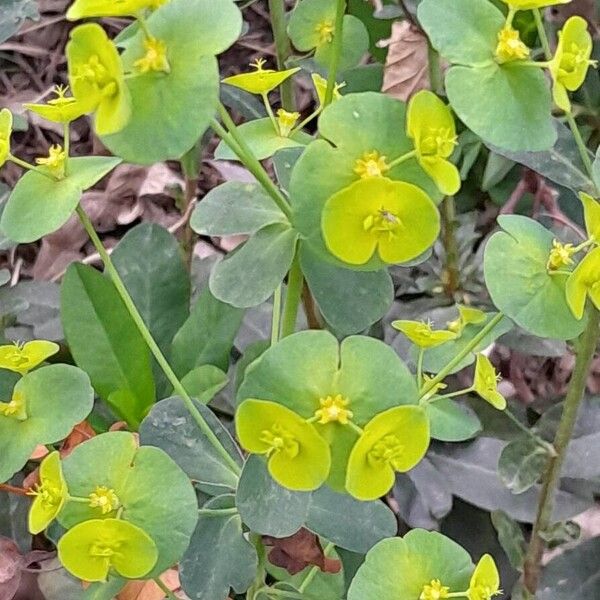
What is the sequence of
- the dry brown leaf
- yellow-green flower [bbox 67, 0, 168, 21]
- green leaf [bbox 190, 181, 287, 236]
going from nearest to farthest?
yellow-green flower [bbox 67, 0, 168, 21] → green leaf [bbox 190, 181, 287, 236] → the dry brown leaf

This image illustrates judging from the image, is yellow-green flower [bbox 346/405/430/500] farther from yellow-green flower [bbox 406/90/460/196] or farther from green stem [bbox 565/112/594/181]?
green stem [bbox 565/112/594/181]

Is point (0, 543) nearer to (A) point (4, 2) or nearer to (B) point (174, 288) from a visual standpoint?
(B) point (174, 288)

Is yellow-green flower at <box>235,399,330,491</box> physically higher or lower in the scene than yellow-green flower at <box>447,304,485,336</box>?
higher

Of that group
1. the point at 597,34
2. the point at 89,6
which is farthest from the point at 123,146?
the point at 597,34

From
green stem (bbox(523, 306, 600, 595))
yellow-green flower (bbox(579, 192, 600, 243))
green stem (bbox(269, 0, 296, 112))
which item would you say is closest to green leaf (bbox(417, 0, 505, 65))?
yellow-green flower (bbox(579, 192, 600, 243))

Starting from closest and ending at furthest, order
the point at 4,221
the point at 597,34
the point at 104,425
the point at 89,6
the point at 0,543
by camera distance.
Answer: the point at 89,6
the point at 4,221
the point at 0,543
the point at 104,425
the point at 597,34

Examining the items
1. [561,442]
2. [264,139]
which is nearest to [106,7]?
[264,139]

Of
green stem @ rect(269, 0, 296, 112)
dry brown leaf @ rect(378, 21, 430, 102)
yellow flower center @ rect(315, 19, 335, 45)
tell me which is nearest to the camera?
yellow flower center @ rect(315, 19, 335, 45)

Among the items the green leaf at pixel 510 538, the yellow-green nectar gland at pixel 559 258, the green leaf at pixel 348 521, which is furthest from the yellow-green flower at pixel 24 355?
the green leaf at pixel 510 538

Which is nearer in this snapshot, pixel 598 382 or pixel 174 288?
pixel 174 288
